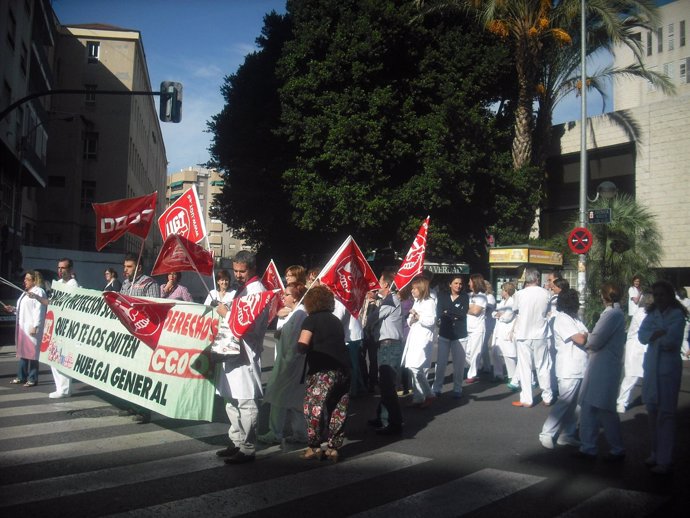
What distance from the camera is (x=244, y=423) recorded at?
604cm

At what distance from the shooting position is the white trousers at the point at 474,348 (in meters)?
11.8

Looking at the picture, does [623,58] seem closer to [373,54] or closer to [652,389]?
[373,54]

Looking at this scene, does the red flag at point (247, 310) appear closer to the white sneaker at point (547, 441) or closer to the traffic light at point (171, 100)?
the white sneaker at point (547, 441)

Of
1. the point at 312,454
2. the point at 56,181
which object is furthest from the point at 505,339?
the point at 56,181

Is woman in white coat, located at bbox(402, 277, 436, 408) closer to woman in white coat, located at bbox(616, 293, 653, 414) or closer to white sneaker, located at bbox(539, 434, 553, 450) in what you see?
white sneaker, located at bbox(539, 434, 553, 450)

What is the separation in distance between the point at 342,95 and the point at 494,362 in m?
12.8

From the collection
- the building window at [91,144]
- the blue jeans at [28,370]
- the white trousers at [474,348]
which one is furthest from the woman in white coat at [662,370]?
the building window at [91,144]

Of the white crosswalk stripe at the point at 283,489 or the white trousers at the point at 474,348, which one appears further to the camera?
the white trousers at the point at 474,348

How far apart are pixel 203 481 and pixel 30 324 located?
18.3ft

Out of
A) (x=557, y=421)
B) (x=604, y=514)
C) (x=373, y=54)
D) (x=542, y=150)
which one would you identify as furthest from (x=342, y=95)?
(x=604, y=514)

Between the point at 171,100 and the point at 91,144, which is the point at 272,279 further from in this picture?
the point at 91,144

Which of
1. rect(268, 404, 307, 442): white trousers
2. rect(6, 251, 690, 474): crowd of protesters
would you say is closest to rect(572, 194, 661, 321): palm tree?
rect(6, 251, 690, 474): crowd of protesters

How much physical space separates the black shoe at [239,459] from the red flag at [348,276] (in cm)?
200

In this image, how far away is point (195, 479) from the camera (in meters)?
5.52
